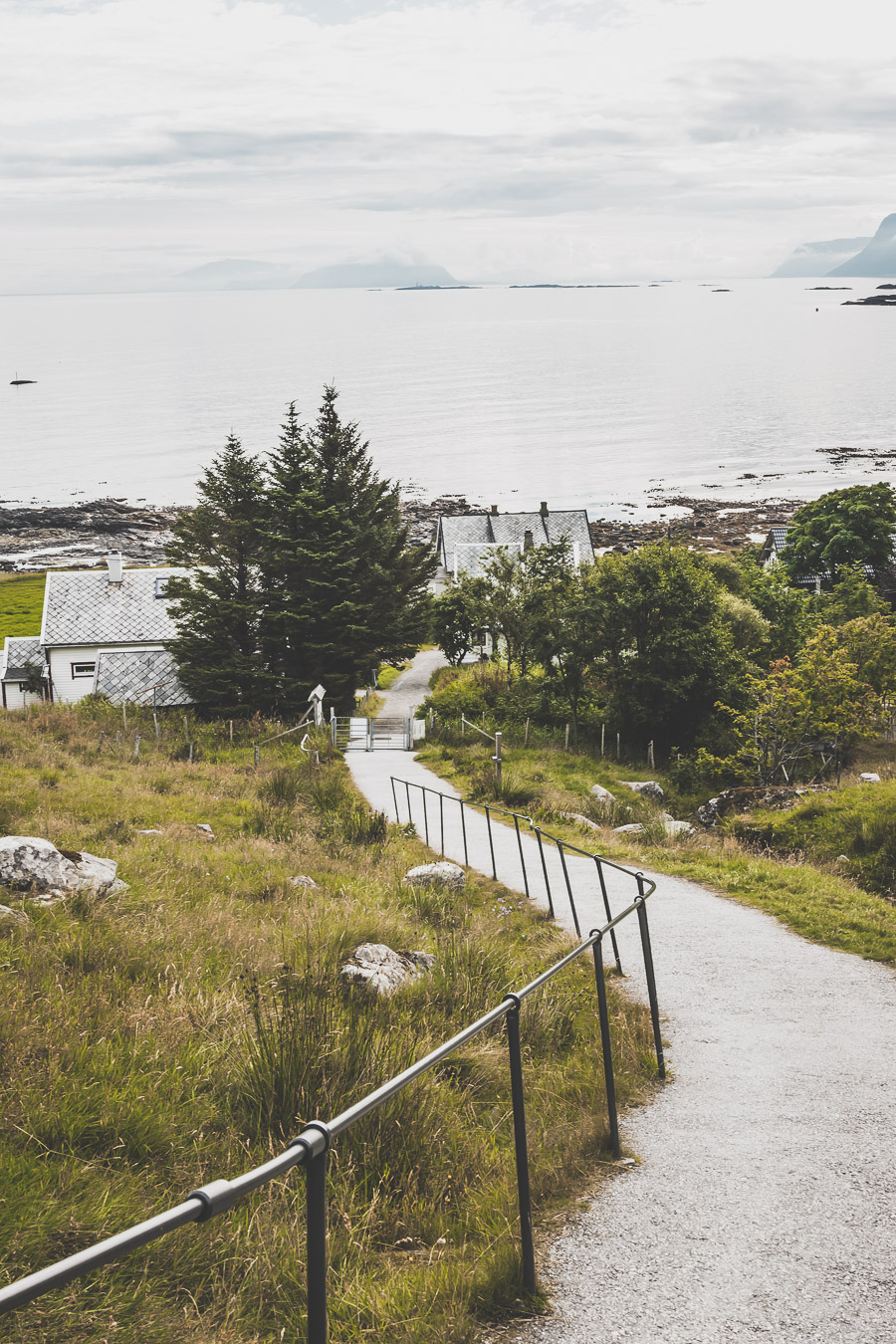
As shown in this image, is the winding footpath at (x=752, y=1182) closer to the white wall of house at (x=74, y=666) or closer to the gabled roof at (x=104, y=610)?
the gabled roof at (x=104, y=610)

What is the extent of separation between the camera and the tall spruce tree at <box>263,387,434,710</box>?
3859 cm

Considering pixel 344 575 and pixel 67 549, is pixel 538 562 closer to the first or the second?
pixel 344 575

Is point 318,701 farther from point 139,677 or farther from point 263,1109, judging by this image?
point 263,1109

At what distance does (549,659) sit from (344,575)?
8.87 metres

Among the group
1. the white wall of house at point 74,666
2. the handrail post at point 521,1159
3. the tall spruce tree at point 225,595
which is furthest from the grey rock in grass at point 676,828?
the white wall of house at point 74,666

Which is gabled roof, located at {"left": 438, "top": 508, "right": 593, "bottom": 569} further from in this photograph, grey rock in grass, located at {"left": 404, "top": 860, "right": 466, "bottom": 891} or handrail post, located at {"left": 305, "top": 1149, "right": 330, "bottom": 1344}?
handrail post, located at {"left": 305, "top": 1149, "right": 330, "bottom": 1344}

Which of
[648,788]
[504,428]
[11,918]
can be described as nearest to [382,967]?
[11,918]

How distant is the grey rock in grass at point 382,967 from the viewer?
21.4 ft

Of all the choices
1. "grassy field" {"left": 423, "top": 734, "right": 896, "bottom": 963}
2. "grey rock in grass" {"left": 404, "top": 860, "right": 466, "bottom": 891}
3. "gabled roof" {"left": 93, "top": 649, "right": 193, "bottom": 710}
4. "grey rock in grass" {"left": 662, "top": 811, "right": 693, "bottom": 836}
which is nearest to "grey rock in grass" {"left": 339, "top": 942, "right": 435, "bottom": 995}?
"grey rock in grass" {"left": 404, "top": 860, "right": 466, "bottom": 891}

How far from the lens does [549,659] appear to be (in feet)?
119

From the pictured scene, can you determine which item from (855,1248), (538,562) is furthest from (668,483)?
(855,1248)

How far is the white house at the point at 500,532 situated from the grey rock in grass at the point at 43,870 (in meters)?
55.8

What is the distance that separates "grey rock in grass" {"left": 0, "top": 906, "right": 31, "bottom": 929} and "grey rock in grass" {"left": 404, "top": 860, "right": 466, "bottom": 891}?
5.50 metres

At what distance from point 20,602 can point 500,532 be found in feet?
109
